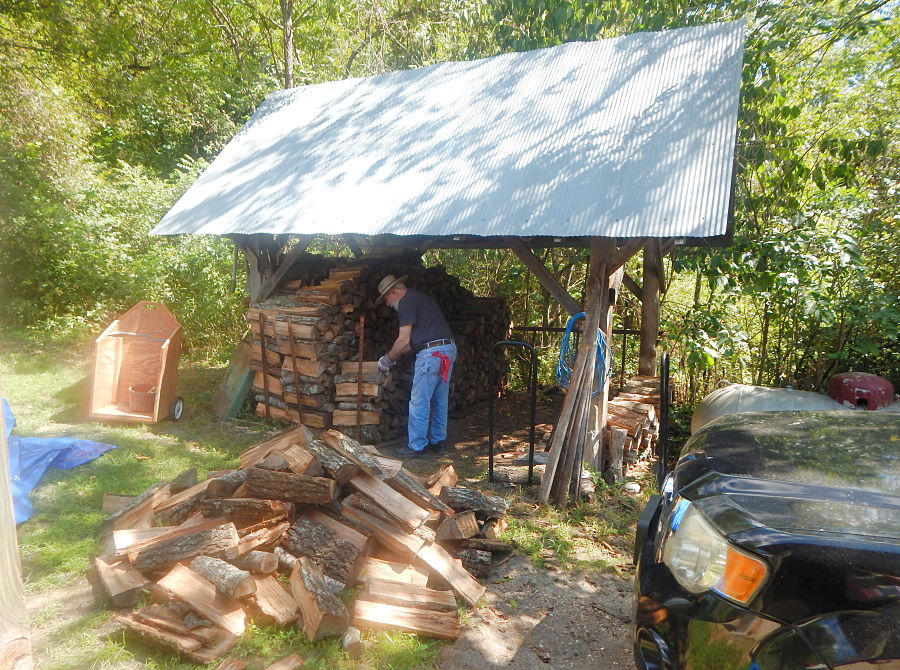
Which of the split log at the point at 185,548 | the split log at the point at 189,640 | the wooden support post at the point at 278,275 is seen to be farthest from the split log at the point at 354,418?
the split log at the point at 189,640

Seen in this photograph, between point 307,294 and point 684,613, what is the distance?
6.31m

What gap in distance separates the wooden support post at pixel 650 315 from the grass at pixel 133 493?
2435 mm

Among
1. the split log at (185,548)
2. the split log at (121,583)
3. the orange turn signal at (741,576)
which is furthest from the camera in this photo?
the split log at (185,548)

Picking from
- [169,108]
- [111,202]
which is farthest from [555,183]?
[169,108]

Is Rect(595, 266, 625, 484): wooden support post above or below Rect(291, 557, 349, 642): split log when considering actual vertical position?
above

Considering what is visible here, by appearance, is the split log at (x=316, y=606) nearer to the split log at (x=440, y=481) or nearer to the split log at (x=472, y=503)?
the split log at (x=472, y=503)

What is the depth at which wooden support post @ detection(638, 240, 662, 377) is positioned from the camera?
743 cm

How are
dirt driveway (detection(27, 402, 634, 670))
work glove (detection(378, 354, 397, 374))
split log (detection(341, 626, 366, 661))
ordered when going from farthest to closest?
work glove (detection(378, 354, 397, 374)), dirt driveway (detection(27, 402, 634, 670)), split log (detection(341, 626, 366, 661))

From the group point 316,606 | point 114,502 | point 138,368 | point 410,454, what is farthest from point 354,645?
point 138,368

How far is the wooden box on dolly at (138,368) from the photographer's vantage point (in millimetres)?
7258

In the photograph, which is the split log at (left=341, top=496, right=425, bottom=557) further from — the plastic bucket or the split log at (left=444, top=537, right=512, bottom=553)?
the plastic bucket

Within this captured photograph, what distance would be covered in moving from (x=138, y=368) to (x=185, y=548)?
4.96 m

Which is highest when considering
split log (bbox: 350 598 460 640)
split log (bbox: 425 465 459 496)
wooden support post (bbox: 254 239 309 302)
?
wooden support post (bbox: 254 239 309 302)

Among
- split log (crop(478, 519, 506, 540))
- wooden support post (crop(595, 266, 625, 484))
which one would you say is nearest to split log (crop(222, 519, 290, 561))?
split log (crop(478, 519, 506, 540))
